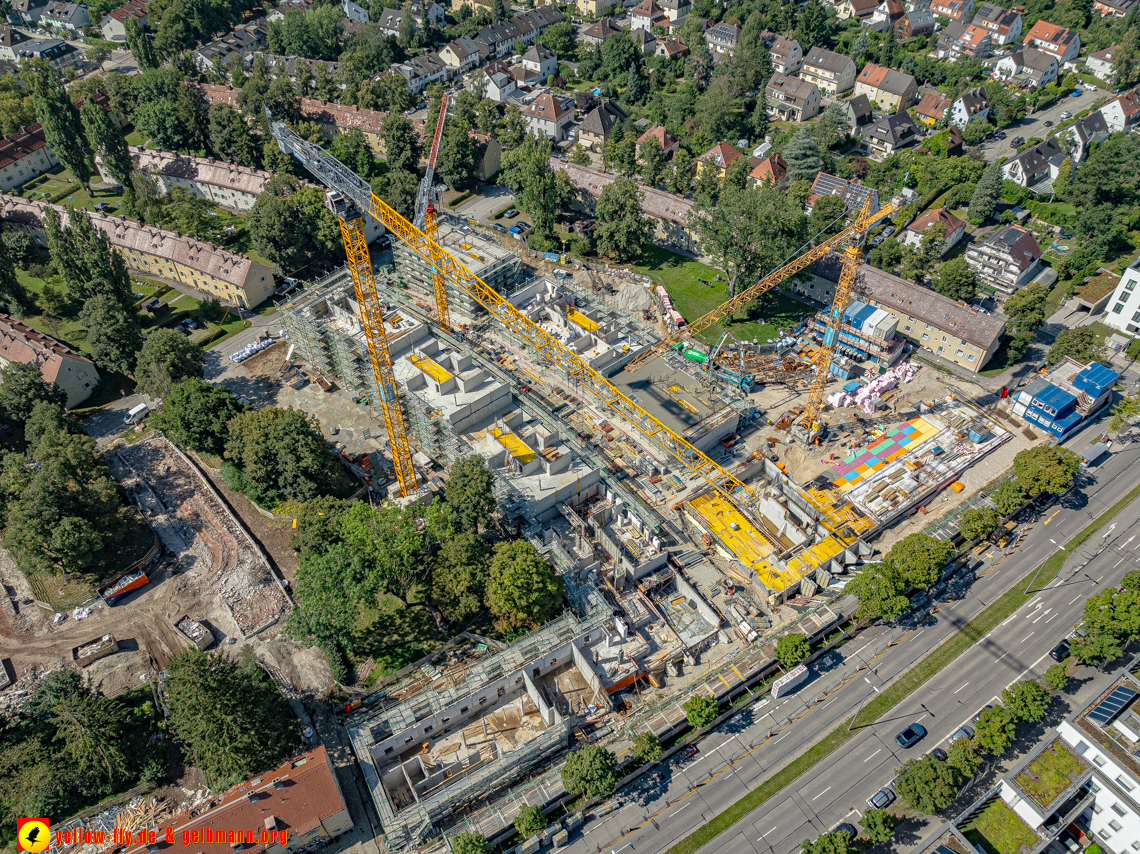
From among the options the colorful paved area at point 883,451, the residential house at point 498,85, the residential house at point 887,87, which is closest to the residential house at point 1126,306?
the colorful paved area at point 883,451

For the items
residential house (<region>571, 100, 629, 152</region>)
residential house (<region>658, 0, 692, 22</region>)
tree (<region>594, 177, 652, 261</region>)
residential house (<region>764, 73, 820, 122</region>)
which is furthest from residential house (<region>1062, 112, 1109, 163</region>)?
residential house (<region>658, 0, 692, 22</region>)

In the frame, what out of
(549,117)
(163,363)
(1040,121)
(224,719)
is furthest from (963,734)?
(1040,121)

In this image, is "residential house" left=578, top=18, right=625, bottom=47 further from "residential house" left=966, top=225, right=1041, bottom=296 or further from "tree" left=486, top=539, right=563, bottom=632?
"tree" left=486, top=539, right=563, bottom=632

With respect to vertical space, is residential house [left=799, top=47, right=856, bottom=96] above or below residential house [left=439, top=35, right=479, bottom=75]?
above

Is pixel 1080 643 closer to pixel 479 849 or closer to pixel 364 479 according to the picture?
pixel 479 849

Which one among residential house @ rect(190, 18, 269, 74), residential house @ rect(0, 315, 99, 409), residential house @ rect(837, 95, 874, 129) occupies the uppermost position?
residential house @ rect(837, 95, 874, 129)

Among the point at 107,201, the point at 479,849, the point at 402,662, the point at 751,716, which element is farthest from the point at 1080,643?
the point at 107,201
